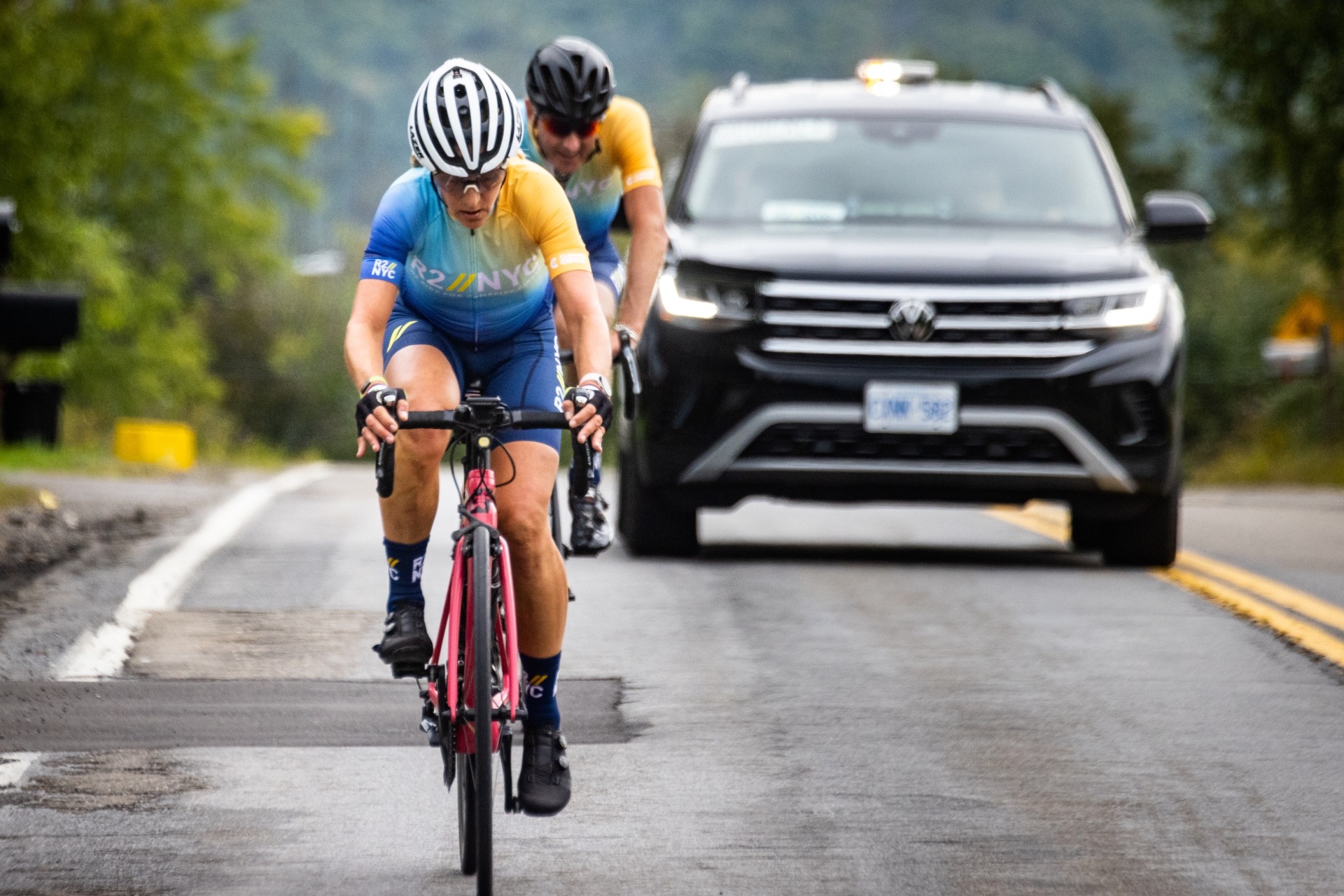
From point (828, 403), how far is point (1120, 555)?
1768mm

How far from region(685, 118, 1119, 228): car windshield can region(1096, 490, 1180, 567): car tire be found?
1.40 m

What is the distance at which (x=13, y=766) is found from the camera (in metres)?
6.03

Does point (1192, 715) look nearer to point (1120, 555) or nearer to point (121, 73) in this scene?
point (1120, 555)

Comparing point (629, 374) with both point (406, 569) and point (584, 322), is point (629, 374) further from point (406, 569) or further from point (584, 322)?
point (584, 322)

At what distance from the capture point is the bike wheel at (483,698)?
15.0 ft

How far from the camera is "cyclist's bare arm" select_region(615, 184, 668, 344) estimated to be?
7660 mm

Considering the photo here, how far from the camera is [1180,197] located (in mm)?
10781

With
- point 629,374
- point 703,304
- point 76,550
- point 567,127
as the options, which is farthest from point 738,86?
point 629,374

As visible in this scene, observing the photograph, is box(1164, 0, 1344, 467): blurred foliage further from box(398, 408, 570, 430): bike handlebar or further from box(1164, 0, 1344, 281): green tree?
box(398, 408, 570, 430): bike handlebar

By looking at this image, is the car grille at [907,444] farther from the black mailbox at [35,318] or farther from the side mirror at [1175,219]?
the black mailbox at [35,318]

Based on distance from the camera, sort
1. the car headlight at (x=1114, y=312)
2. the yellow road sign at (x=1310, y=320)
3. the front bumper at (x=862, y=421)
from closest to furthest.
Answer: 1. the front bumper at (x=862, y=421)
2. the car headlight at (x=1114, y=312)
3. the yellow road sign at (x=1310, y=320)

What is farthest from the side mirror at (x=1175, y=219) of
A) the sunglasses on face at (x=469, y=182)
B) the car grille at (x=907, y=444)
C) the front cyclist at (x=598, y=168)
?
the sunglasses on face at (x=469, y=182)

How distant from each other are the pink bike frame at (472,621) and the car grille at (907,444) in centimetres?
474

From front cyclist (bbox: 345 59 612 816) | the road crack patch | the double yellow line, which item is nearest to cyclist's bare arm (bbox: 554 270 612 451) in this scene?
front cyclist (bbox: 345 59 612 816)
